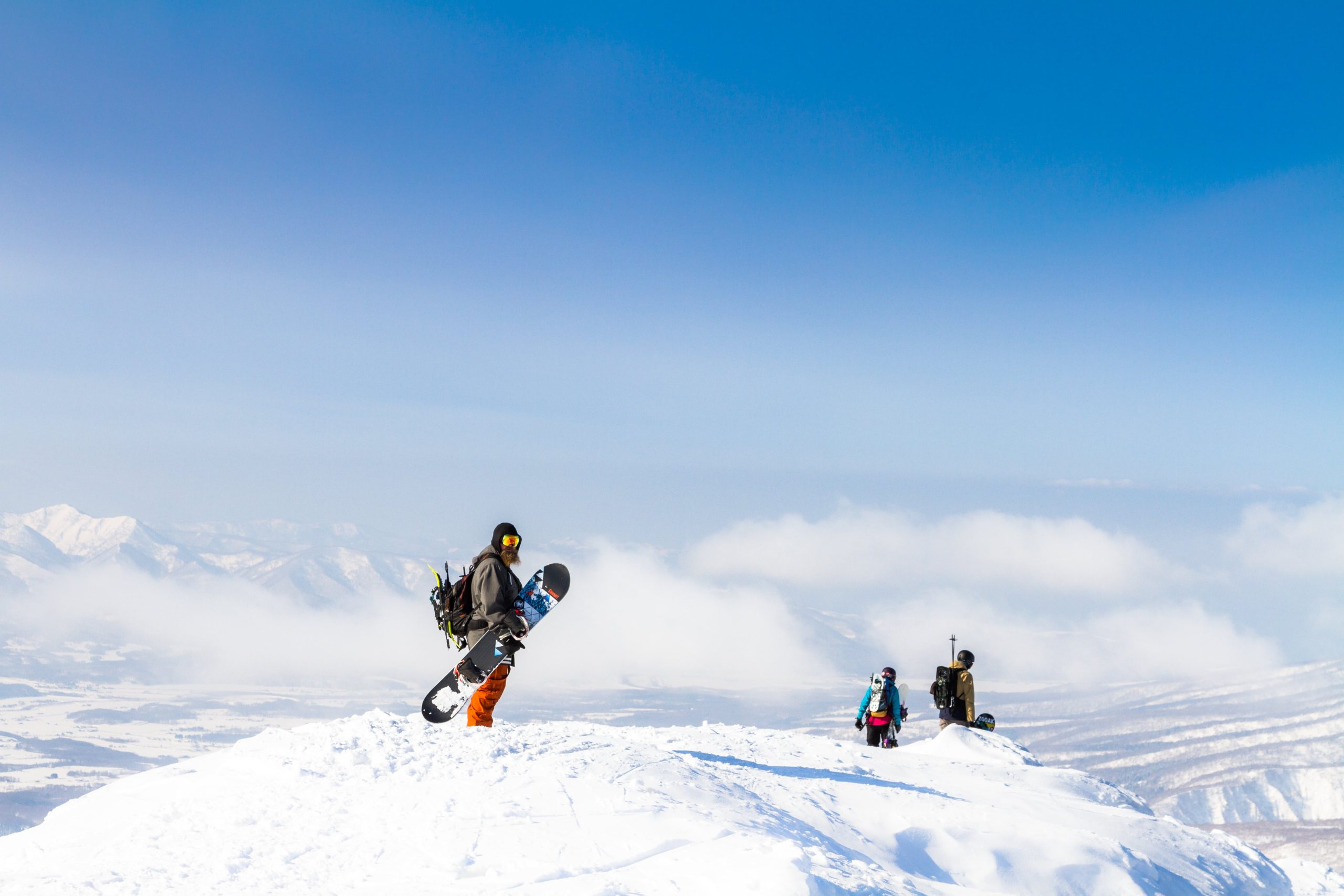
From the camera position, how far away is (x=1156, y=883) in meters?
11.9

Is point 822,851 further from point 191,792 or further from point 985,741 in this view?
point 985,741

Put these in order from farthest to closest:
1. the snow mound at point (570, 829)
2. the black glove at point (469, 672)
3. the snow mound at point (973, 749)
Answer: the snow mound at point (973, 749) → the black glove at point (469, 672) → the snow mound at point (570, 829)

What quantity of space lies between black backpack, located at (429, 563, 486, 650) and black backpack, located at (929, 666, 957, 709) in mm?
12002

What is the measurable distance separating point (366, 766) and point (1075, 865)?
9.43 m

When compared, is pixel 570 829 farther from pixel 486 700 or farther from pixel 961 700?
pixel 961 700

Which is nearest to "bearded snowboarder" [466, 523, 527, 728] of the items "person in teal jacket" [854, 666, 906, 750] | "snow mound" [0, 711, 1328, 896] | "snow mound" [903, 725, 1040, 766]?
"snow mound" [0, 711, 1328, 896]

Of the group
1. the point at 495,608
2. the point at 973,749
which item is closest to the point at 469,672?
the point at 495,608

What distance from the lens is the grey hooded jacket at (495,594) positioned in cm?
1359

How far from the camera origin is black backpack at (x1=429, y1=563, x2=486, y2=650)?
14102 mm

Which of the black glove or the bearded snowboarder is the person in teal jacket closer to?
the bearded snowboarder

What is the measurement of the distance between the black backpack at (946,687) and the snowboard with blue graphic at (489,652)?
10816 millimetres

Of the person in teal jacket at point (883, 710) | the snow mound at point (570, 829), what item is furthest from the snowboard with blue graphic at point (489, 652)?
the person in teal jacket at point (883, 710)

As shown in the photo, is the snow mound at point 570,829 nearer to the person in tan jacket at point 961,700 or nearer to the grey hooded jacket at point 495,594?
the grey hooded jacket at point 495,594

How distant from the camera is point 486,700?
14055mm
